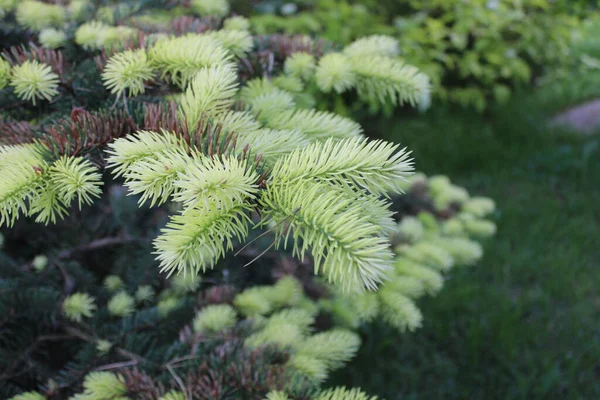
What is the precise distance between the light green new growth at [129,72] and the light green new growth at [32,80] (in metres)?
0.09

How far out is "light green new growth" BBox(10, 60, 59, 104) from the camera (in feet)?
2.51

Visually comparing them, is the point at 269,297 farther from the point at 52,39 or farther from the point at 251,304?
the point at 52,39

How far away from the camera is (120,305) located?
1.09 metres

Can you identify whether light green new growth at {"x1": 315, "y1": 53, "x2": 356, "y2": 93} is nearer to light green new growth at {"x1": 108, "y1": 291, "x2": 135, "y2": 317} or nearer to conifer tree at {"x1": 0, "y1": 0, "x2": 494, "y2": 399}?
conifer tree at {"x1": 0, "y1": 0, "x2": 494, "y2": 399}

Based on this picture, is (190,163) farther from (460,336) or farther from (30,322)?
(460,336)

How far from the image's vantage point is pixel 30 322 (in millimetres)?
1087

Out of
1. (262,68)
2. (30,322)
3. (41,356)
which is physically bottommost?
(41,356)

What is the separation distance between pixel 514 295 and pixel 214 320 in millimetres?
1847

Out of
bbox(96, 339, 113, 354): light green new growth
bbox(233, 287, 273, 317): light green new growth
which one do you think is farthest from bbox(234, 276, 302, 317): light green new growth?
bbox(96, 339, 113, 354): light green new growth

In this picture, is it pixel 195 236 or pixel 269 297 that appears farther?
pixel 269 297

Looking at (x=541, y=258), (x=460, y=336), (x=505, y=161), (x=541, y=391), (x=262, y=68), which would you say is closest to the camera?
(x=262, y=68)

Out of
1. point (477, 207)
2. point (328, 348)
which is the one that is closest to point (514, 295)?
point (477, 207)

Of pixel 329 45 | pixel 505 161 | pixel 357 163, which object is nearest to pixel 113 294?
pixel 329 45

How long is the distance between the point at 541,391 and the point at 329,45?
1469 mm
